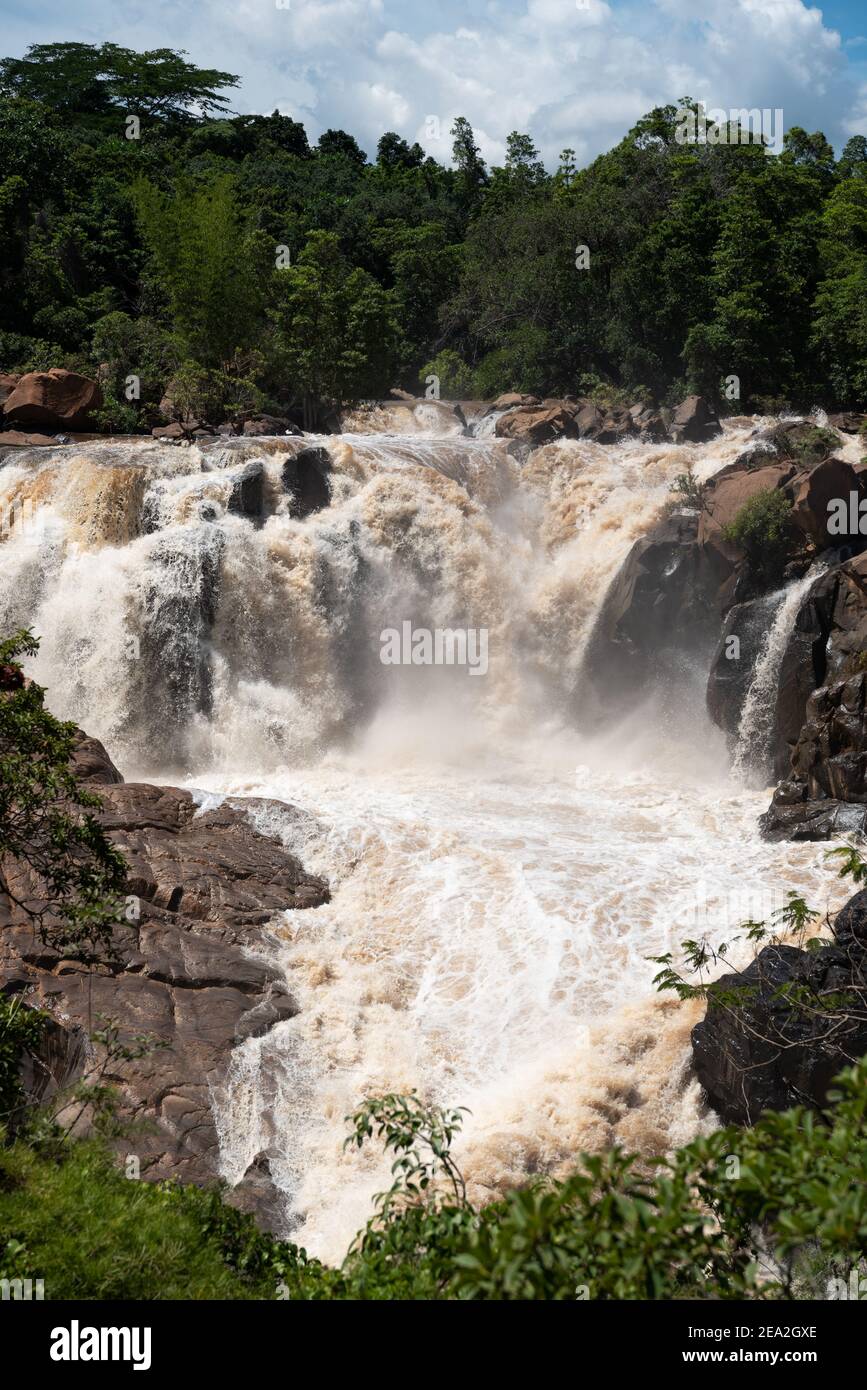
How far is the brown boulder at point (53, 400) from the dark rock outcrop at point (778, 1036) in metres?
20.0

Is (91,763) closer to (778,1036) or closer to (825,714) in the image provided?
(778,1036)

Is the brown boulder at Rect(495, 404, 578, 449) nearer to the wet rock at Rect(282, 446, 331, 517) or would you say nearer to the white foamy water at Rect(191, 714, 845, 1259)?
the wet rock at Rect(282, 446, 331, 517)

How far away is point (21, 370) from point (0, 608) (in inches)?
504

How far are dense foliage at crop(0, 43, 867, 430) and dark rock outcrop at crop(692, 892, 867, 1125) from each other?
2098 centimetres

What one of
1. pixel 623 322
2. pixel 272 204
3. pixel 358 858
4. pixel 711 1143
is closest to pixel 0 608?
pixel 358 858

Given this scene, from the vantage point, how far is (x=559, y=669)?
71.6ft

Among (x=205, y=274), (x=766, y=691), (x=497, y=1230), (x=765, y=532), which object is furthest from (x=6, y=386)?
(x=497, y=1230)

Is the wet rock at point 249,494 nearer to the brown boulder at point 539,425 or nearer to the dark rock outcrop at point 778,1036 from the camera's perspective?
the brown boulder at point 539,425

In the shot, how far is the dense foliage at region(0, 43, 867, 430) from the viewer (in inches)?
1196

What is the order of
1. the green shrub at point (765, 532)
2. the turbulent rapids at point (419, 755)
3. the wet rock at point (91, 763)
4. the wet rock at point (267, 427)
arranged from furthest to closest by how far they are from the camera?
the wet rock at point (267, 427) → the green shrub at point (765, 532) → the wet rock at point (91, 763) → the turbulent rapids at point (419, 755)

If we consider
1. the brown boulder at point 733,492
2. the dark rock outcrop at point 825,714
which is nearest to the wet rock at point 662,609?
the brown boulder at point 733,492

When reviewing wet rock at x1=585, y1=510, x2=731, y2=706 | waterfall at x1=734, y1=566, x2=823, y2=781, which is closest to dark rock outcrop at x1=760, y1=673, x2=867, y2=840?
waterfall at x1=734, y1=566, x2=823, y2=781

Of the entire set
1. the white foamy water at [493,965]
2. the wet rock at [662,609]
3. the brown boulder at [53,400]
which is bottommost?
the white foamy water at [493,965]

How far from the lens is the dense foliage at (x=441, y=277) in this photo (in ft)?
99.7
